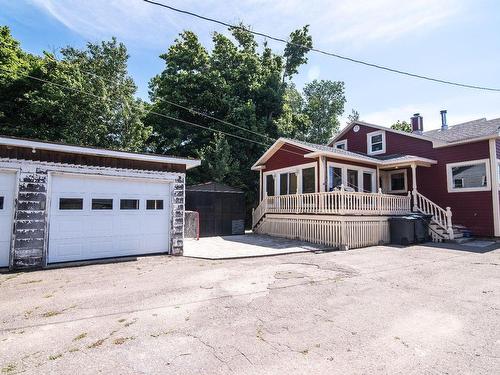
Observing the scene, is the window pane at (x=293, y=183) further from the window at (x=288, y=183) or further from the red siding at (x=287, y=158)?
the red siding at (x=287, y=158)

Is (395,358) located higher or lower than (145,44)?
lower

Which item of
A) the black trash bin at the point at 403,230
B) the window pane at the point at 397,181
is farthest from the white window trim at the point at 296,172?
the window pane at the point at 397,181

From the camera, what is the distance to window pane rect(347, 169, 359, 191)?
15.3m

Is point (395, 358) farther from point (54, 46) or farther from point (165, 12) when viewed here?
point (54, 46)

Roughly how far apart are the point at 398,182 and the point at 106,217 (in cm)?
1545

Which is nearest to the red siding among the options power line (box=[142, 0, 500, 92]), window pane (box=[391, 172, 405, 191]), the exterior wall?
power line (box=[142, 0, 500, 92])

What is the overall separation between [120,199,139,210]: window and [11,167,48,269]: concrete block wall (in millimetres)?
1982

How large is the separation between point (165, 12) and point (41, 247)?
6695 mm

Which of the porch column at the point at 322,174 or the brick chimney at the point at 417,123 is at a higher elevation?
the brick chimney at the point at 417,123

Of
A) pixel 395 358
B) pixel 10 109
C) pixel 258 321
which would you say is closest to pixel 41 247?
pixel 258 321

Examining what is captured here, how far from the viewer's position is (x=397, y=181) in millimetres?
17156

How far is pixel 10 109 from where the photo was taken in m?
20.0

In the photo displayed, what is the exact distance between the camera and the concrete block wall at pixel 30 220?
743 cm

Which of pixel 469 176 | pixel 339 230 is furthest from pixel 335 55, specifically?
pixel 469 176
